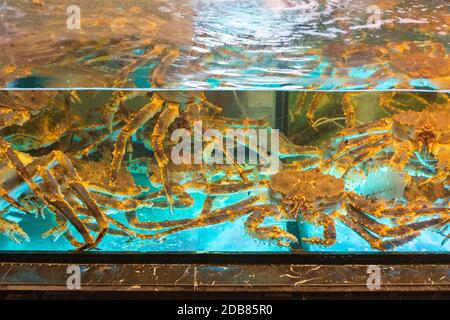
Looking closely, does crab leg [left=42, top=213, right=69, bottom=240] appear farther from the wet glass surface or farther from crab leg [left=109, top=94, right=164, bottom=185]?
the wet glass surface

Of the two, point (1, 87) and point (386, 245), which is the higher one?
point (1, 87)

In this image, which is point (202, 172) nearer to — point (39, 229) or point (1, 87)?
point (39, 229)

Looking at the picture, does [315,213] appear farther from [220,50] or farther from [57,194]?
[57,194]

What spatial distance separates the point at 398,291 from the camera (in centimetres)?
123

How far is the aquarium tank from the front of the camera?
1.36 m

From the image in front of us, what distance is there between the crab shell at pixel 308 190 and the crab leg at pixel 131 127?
44 cm

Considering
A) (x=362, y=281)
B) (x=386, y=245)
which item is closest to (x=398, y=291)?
(x=362, y=281)

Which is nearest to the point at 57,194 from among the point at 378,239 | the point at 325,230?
the point at 325,230

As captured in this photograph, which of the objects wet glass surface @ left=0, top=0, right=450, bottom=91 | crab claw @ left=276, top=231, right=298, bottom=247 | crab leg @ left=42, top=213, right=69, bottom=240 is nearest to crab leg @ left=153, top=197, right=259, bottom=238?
crab claw @ left=276, top=231, right=298, bottom=247

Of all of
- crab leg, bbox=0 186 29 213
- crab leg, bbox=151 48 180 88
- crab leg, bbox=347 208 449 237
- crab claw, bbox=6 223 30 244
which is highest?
crab leg, bbox=151 48 180 88

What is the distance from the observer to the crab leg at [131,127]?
5.26ft

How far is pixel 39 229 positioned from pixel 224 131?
690 mm

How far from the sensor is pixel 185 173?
1819 millimetres

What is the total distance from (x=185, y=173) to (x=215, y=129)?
0.20 meters
